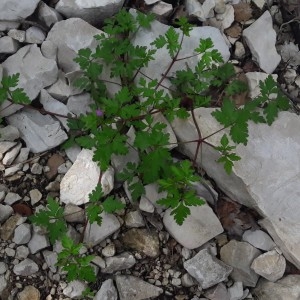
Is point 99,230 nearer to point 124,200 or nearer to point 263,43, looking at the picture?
point 124,200

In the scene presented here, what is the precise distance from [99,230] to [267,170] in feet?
3.50

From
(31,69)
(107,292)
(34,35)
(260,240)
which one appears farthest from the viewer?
(34,35)

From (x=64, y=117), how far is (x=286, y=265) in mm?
1599

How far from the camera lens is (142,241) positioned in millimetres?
3100

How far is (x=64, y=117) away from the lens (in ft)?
10.7

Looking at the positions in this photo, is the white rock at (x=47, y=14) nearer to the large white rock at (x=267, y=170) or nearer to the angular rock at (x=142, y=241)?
the large white rock at (x=267, y=170)

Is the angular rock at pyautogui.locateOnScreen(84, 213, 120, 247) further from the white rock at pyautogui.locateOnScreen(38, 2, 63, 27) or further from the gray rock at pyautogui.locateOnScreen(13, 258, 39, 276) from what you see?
the white rock at pyautogui.locateOnScreen(38, 2, 63, 27)

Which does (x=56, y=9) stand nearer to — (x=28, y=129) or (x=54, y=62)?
(x=54, y=62)

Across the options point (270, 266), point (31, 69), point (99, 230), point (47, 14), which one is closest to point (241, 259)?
point (270, 266)

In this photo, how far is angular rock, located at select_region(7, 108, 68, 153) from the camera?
324 centimetres

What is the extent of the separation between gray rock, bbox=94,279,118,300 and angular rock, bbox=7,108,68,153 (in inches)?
34.8

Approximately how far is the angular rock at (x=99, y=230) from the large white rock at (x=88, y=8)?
1349mm

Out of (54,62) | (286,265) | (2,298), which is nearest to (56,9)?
(54,62)

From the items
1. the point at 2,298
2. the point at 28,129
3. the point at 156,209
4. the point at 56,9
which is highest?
the point at 56,9
